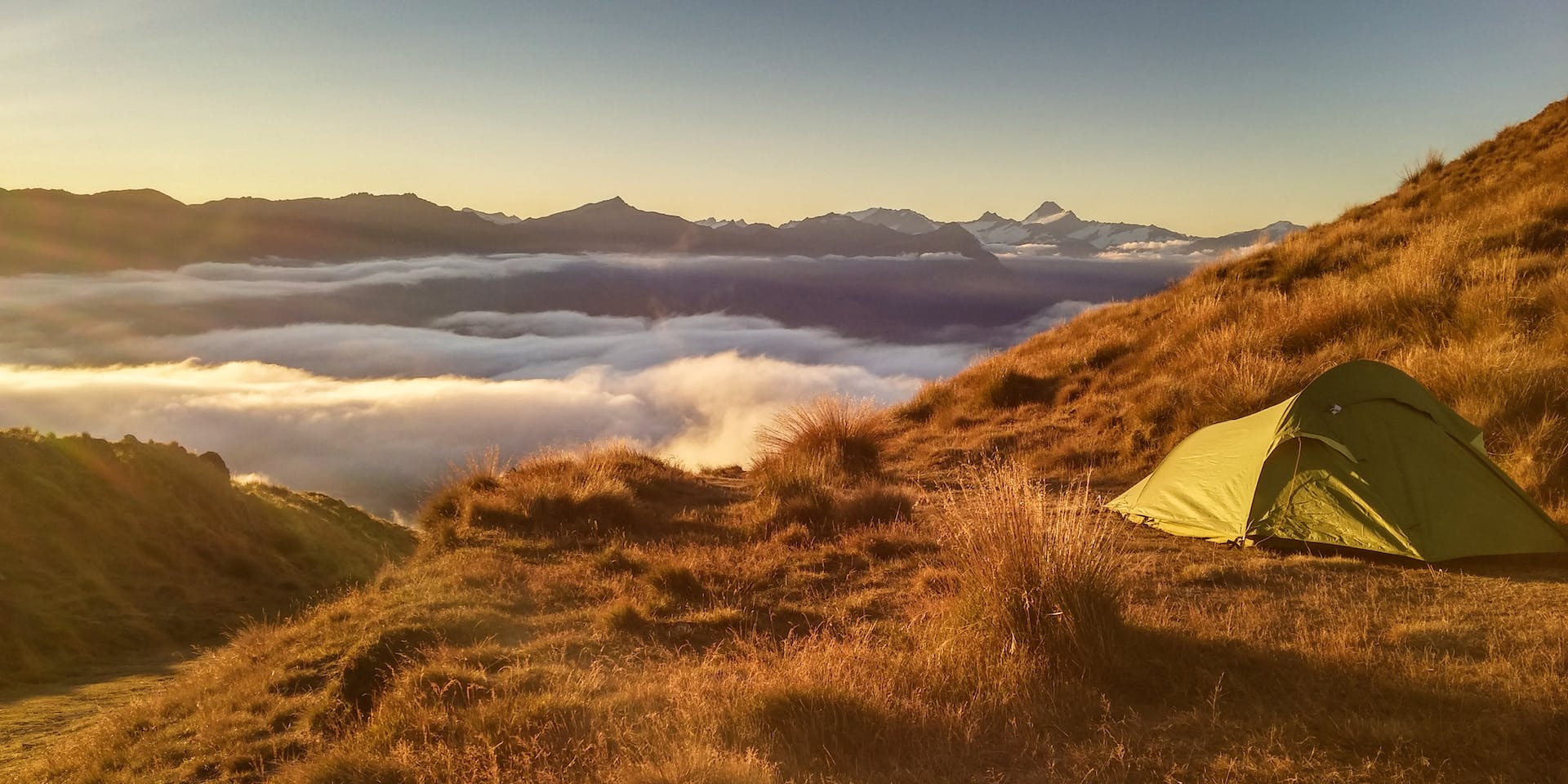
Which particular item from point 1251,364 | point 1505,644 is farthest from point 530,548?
point 1251,364

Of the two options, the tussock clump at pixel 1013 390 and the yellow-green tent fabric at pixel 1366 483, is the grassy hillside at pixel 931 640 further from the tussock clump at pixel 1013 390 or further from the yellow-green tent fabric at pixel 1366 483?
the tussock clump at pixel 1013 390

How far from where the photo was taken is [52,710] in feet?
32.2

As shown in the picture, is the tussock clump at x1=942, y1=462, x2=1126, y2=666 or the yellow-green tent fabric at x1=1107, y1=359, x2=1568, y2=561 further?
the yellow-green tent fabric at x1=1107, y1=359, x2=1568, y2=561

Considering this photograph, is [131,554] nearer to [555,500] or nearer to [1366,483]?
[555,500]

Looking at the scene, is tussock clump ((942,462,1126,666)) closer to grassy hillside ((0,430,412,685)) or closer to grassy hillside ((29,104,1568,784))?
grassy hillside ((29,104,1568,784))

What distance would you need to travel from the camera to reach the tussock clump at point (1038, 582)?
4668mm

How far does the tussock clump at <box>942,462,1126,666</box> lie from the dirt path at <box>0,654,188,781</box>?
23.3ft

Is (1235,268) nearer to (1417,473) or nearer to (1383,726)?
(1417,473)

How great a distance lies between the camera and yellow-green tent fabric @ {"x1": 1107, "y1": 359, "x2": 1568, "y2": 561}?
634 cm

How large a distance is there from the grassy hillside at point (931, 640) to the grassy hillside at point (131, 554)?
34.7 feet

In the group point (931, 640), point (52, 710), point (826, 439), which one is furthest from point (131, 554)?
point (931, 640)

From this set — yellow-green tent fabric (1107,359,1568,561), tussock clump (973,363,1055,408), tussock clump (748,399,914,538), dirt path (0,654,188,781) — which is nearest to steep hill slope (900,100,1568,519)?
tussock clump (973,363,1055,408)

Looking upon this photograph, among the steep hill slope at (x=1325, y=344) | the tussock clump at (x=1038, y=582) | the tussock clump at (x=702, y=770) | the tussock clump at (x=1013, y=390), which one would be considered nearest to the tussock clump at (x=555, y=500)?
the steep hill slope at (x=1325, y=344)

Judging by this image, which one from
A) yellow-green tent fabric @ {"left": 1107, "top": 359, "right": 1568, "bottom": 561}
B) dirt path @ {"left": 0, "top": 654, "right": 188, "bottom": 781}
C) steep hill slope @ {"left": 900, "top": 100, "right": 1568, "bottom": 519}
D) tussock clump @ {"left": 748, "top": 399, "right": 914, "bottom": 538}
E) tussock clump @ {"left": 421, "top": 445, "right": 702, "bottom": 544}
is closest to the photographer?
yellow-green tent fabric @ {"left": 1107, "top": 359, "right": 1568, "bottom": 561}
